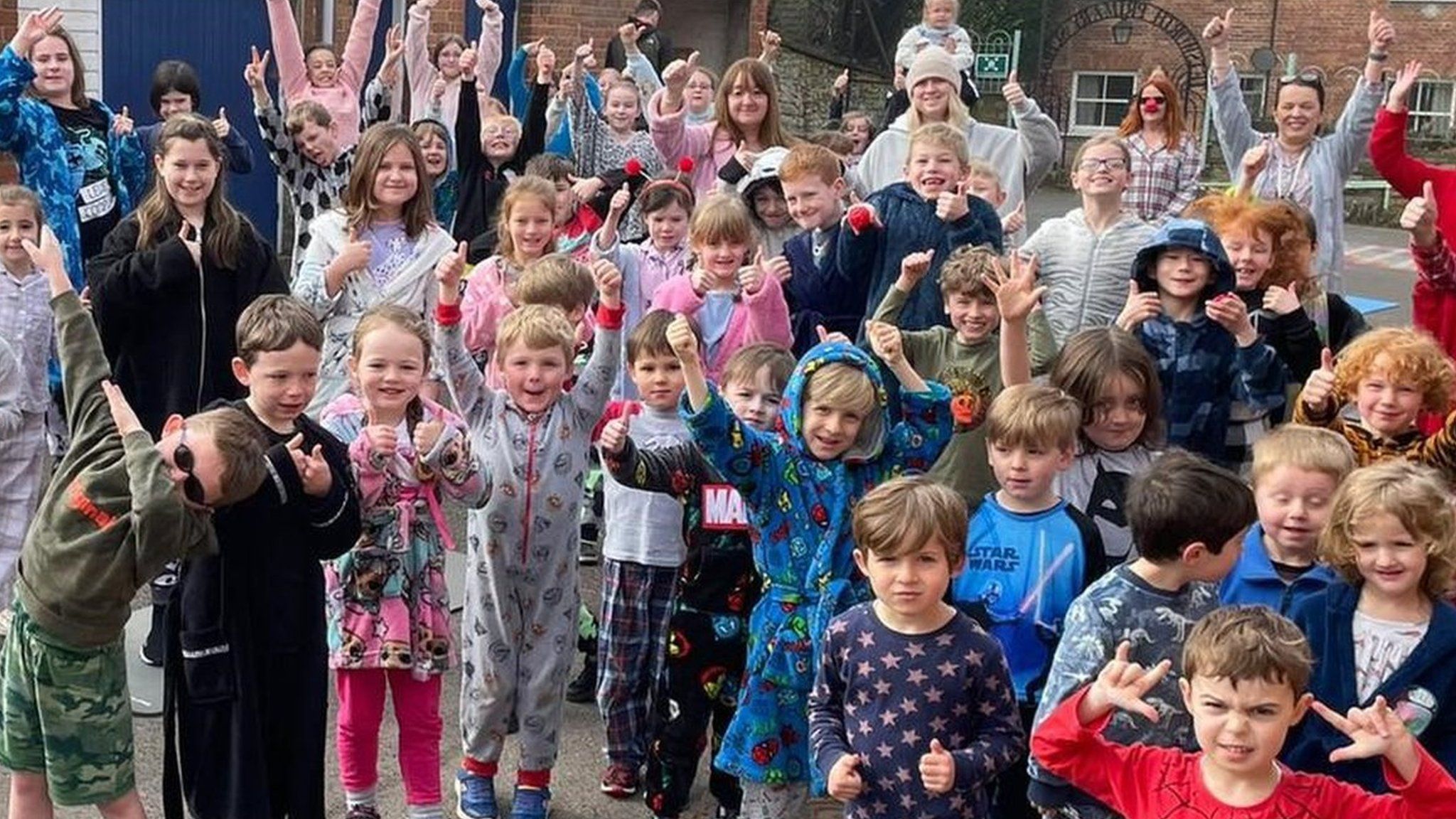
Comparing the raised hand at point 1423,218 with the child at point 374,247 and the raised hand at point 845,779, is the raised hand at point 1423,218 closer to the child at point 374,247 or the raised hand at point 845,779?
the raised hand at point 845,779

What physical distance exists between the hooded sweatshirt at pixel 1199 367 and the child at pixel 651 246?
1869mm

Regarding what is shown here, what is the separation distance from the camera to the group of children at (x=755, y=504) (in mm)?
3174

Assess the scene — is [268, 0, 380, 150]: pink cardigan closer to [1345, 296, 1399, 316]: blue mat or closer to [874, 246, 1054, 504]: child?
[874, 246, 1054, 504]: child

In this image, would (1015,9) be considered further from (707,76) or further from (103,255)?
(103,255)

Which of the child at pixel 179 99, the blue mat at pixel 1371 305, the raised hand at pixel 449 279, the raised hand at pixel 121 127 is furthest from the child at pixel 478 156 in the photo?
the blue mat at pixel 1371 305

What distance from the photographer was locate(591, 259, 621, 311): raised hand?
168 inches

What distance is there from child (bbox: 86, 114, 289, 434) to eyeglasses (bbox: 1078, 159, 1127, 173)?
8.96 feet

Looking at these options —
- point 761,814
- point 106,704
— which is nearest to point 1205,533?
point 761,814

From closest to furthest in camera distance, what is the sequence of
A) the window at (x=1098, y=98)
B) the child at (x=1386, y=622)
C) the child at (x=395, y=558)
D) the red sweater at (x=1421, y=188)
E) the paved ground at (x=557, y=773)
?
1. the child at (x=1386, y=622)
2. the child at (x=395, y=558)
3. the paved ground at (x=557, y=773)
4. the red sweater at (x=1421, y=188)
5. the window at (x=1098, y=98)

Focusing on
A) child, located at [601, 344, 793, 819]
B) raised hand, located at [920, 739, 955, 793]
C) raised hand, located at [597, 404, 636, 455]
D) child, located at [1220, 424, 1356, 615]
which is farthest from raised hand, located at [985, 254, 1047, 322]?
raised hand, located at [920, 739, 955, 793]

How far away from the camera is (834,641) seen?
335cm

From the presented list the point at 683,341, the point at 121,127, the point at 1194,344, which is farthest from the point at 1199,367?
the point at 121,127

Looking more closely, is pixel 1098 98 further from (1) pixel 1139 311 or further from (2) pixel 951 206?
(1) pixel 1139 311

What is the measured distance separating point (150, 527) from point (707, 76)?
599cm
